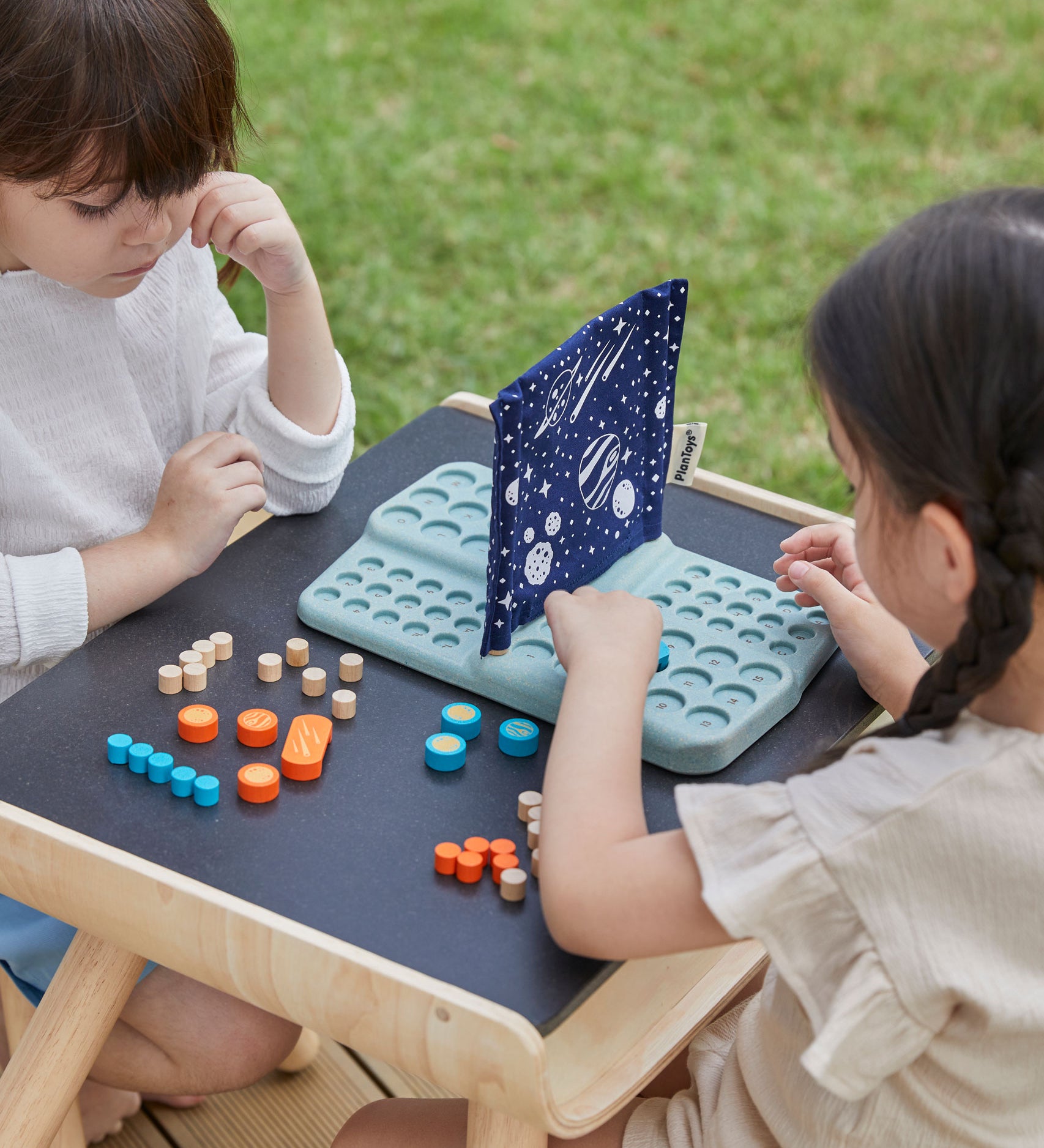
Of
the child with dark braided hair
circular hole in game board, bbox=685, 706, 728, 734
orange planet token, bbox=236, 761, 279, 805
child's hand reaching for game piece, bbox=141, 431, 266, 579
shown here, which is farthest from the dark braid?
child's hand reaching for game piece, bbox=141, 431, 266, 579

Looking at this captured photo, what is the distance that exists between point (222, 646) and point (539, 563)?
0.23 meters

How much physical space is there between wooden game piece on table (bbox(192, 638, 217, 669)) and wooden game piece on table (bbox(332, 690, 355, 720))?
0.10 meters

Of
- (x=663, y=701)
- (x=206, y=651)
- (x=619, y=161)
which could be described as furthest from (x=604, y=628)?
(x=619, y=161)

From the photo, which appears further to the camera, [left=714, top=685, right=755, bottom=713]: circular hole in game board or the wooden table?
[left=714, top=685, right=755, bottom=713]: circular hole in game board

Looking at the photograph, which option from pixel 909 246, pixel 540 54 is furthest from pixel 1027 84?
pixel 909 246

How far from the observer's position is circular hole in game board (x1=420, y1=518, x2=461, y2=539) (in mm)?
1145

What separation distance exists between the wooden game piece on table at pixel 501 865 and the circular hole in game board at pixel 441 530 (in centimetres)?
35

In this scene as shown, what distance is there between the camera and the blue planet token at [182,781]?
2.93 ft

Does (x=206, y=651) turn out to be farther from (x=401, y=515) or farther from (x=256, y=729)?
(x=401, y=515)

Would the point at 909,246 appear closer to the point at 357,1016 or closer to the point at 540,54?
the point at 357,1016

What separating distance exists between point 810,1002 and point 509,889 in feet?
0.61

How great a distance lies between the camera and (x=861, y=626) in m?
1.04

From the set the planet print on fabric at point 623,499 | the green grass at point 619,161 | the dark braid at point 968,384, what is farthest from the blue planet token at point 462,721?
the green grass at point 619,161

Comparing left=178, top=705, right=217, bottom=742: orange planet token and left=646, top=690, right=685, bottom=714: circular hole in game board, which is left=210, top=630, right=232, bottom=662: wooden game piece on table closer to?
left=178, top=705, right=217, bottom=742: orange planet token
